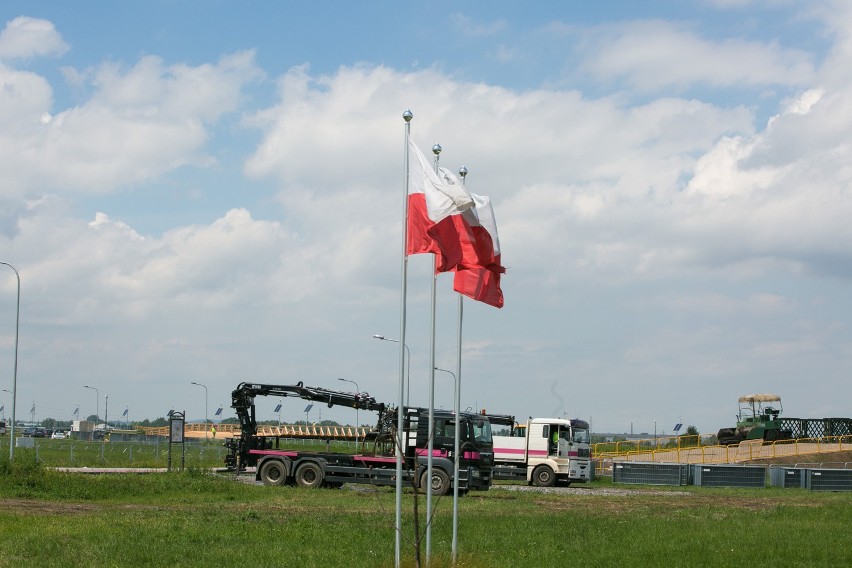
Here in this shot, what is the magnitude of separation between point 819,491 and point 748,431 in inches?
958

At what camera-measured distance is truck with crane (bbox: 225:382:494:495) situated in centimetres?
3222

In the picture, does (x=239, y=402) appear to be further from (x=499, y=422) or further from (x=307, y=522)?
(x=307, y=522)

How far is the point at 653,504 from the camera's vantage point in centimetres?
2955

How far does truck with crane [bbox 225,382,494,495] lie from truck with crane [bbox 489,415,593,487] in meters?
6.86

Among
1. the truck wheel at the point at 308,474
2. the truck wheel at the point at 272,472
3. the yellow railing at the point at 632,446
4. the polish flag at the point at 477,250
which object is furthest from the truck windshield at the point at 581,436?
the polish flag at the point at 477,250

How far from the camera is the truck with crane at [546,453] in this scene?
40688mm

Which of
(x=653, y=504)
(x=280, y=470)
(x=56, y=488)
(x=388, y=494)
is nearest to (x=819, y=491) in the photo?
(x=653, y=504)

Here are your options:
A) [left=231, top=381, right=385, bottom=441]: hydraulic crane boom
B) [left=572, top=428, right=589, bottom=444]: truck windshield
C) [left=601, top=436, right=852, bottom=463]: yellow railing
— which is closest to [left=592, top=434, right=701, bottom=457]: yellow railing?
[left=601, top=436, right=852, bottom=463]: yellow railing

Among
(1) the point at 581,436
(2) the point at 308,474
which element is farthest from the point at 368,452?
(1) the point at 581,436

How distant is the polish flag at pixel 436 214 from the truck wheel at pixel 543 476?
2926 centimetres

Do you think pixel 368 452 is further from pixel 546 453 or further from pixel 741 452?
pixel 741 452

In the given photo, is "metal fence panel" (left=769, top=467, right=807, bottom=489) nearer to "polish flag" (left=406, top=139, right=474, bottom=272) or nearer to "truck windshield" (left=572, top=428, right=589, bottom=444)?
"truck windshield" (left=572, top=428, right=589, bottom=444)

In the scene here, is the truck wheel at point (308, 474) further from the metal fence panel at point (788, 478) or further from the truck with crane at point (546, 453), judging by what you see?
the metal fence panel at point (788, 478)

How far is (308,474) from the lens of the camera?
114 feet
